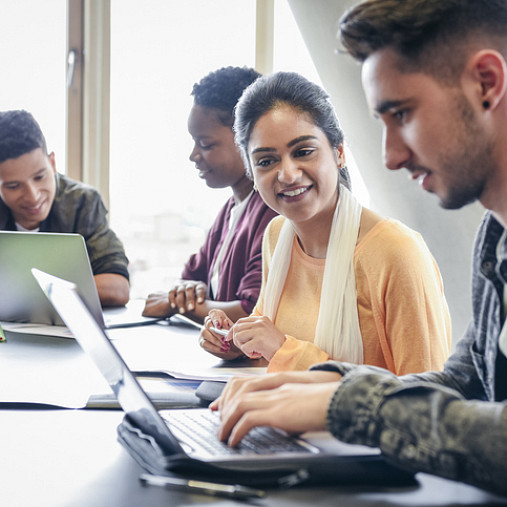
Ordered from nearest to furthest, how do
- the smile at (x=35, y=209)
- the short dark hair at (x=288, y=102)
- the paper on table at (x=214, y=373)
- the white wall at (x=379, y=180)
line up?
the paper on table at (x=214, y=373)
the short dark hair at (x=288, y=102)
the smile at (x=35, y=209)
the white wall at (x=379, y=180)

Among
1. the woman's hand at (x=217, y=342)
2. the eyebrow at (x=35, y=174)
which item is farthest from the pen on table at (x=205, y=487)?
the eyebrow at (x=35, y=174)

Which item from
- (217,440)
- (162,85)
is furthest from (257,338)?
(162,85)

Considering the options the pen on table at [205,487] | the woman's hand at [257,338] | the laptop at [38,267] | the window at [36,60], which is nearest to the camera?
the pen on table at [205,487]

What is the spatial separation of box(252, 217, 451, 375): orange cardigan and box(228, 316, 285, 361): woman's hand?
2 cm

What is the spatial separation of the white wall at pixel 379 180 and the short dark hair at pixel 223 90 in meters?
0.50

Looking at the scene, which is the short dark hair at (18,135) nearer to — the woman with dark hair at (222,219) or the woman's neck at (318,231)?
the woman with dark hair at (222,219)

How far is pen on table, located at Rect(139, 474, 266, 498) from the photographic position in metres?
0.62

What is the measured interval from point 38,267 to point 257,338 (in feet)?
2.31

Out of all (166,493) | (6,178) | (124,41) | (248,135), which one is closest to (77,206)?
(6,178)

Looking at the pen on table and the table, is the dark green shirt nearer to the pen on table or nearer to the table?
the table

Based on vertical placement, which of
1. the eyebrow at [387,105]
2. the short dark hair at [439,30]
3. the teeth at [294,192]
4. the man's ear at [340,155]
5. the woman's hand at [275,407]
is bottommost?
the woman's hand at [275,407]

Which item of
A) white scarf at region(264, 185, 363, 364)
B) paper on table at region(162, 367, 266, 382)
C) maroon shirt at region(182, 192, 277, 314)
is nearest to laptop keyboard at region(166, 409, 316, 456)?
paper on table at region(162, 367, 266, 382)

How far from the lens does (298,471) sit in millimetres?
652

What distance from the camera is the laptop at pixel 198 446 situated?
2.17 ft
